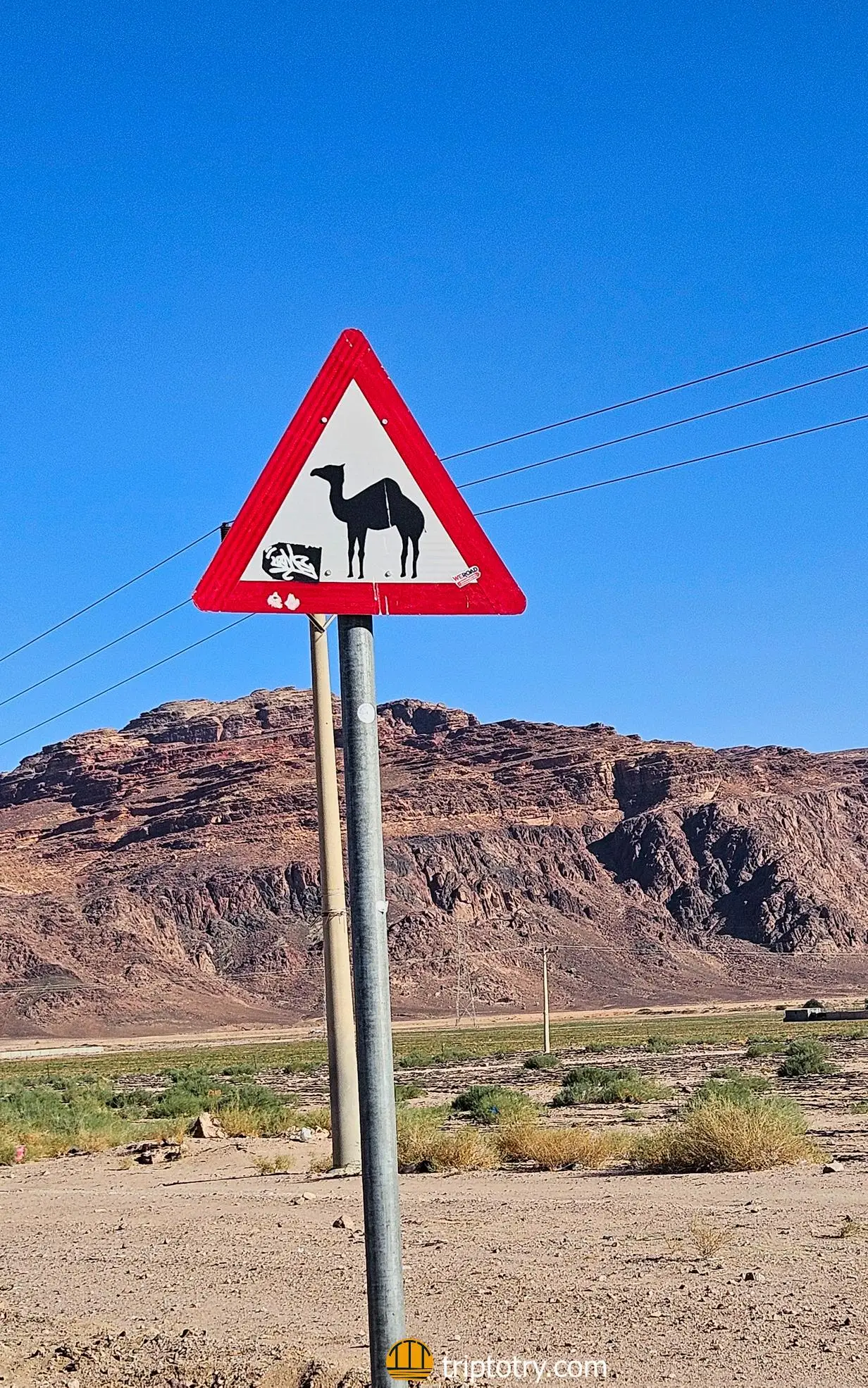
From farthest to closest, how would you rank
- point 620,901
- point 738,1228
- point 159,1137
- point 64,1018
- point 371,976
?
point 620,901 < point 64,1018 < point 159,1137 < point 738,1228 < point 371,976

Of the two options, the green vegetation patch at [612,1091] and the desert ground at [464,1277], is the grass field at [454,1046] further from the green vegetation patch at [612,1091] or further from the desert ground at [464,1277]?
the desert ground at [464,1277]

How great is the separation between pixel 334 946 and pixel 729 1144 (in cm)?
448

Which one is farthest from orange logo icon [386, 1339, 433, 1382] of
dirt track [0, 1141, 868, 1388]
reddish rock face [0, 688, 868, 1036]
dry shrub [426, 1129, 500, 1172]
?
reddish rock face [0, 688, 868, 1036]

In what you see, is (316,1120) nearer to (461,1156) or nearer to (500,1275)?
(461,1156)

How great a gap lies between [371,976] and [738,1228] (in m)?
6.82

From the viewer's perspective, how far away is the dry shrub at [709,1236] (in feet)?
26.6

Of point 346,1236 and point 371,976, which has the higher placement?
point 371,976

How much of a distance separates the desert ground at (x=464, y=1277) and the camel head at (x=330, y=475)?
3.87m

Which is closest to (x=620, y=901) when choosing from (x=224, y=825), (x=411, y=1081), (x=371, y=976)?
(x=224, y=825)

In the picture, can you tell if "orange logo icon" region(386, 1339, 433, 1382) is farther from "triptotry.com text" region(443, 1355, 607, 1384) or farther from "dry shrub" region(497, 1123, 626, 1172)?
"dry shrub" region(497, 1123, 626, 1172)

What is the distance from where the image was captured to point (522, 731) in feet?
501

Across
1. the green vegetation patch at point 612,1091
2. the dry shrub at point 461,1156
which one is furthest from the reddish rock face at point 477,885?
the dry shrub at point 461,1156

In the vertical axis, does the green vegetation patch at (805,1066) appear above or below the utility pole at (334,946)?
below

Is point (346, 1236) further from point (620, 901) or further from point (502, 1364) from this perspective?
point (620, 901)
